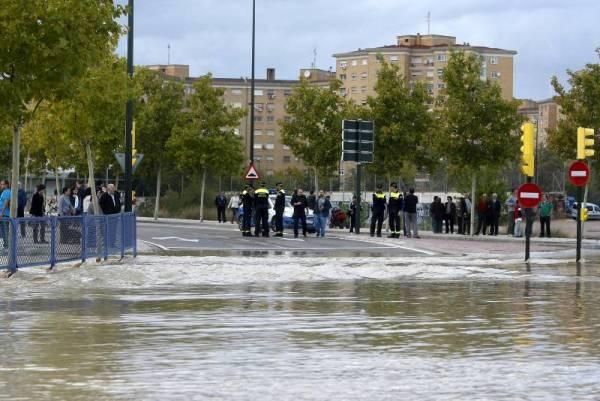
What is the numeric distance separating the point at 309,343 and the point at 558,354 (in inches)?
99.3

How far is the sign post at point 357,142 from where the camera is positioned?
45.9 m

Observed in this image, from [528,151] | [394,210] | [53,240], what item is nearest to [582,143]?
[528,151]

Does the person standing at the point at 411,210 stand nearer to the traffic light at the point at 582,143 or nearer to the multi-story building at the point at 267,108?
the traffic light at the point at 582,143

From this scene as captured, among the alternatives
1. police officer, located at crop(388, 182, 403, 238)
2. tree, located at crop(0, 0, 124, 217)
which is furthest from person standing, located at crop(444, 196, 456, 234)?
tree, located at crop(0, 0, 124, 217)

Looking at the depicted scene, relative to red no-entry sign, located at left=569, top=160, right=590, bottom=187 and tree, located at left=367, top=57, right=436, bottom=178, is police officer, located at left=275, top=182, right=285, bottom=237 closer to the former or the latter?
red no-entry sign, located at left=569, top=160, right=590, bottom=187

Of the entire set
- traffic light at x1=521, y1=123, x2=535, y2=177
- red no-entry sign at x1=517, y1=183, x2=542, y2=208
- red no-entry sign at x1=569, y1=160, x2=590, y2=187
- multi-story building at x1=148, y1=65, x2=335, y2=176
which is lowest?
red no-entry sign at x1=517, y1=183, x2=542, y2=208

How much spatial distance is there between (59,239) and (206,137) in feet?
147

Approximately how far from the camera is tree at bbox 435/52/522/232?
5009 centimetres

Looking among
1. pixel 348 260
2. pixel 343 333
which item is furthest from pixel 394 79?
pixel 343 333

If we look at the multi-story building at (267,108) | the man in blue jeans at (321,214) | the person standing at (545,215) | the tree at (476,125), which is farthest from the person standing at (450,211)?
the multi-story building at (267,108)

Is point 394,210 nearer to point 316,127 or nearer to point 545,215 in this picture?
point 545,215

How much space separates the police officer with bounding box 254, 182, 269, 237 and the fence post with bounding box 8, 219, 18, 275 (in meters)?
18.5

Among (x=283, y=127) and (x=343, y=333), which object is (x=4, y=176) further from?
(x=343, y=333)

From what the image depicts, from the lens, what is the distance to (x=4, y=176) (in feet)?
288
